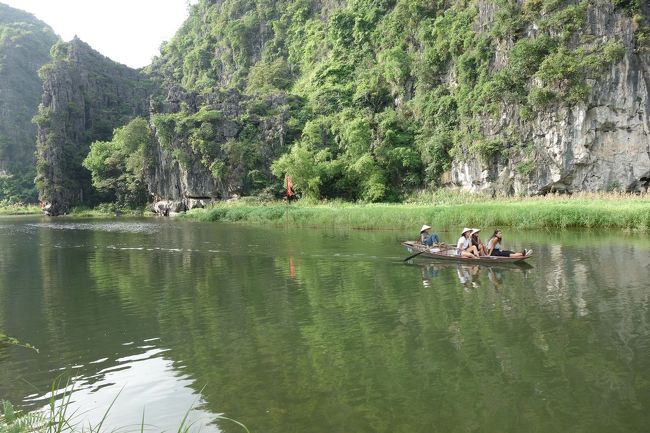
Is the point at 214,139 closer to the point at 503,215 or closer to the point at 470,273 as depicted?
the point at 503,215

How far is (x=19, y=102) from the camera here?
126m

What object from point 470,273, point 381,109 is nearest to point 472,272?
point 470,273

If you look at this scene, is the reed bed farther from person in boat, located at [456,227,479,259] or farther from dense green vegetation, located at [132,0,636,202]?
person in boat, located at [456,227,479,259]

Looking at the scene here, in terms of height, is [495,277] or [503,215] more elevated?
[503,215]

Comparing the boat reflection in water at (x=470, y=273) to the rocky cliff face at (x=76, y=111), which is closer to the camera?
the boat reflection in water at (x=470, y=273)

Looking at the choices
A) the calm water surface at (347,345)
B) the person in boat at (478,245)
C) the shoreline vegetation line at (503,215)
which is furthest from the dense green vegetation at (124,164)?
the person in boat at (478,245)

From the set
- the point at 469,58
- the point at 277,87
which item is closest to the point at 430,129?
the point at 469,58

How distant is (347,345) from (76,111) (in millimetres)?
101368

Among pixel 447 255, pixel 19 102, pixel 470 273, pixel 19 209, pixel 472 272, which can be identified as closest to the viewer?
pixel 470 273

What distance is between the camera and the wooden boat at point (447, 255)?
18.6 meters

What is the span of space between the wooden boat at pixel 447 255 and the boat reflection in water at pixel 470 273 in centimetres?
21

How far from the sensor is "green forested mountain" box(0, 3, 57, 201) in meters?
108

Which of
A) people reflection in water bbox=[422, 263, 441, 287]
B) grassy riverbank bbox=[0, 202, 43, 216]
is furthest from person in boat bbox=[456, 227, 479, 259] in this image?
grassy riverbank bbox=[0, 202, 43, 216]

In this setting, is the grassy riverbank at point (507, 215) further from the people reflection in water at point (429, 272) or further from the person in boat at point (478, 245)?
the people reflection in water at point (429, 272)
